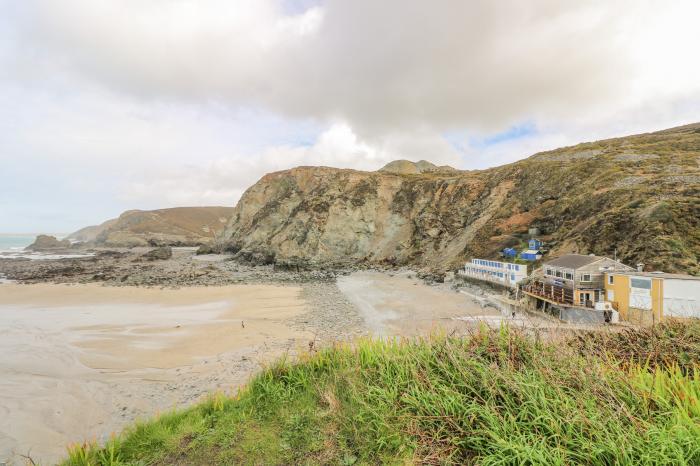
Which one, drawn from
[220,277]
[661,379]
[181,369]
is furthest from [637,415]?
[220,277]

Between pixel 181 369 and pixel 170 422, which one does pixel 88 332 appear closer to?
pixel 181 369

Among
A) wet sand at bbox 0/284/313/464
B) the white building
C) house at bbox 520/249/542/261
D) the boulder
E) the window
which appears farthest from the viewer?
the boulder

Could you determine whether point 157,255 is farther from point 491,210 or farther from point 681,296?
point 681,296

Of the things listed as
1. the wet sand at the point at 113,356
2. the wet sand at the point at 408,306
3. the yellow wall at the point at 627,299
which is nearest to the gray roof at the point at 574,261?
the yellow wall at the point at 627,299

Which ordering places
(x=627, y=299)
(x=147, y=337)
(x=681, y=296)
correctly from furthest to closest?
1. (x=627, y=299)
2. (x=147, y=337)
3. (x=681, y=296)

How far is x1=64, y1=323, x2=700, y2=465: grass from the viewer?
401 cm

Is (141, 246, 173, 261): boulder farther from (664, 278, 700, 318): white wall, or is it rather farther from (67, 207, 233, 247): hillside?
(664, 278, 700, 318): white wall

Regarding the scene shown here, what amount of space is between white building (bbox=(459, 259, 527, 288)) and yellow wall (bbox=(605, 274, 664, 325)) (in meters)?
8.71

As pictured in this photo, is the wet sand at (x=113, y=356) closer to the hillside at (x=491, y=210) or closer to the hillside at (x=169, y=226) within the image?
the hillside at (x=491, y=210)

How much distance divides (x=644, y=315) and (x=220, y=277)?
140ft

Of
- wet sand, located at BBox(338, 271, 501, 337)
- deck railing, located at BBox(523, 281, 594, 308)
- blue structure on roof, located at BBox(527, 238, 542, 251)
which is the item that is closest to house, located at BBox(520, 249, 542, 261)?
blue structure on roof, located at BBox(527, 238, 542, 251)

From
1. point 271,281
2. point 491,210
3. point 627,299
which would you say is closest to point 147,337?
point 271,281

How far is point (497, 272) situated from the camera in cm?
3222

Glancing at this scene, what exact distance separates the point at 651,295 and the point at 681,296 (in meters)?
1.18
